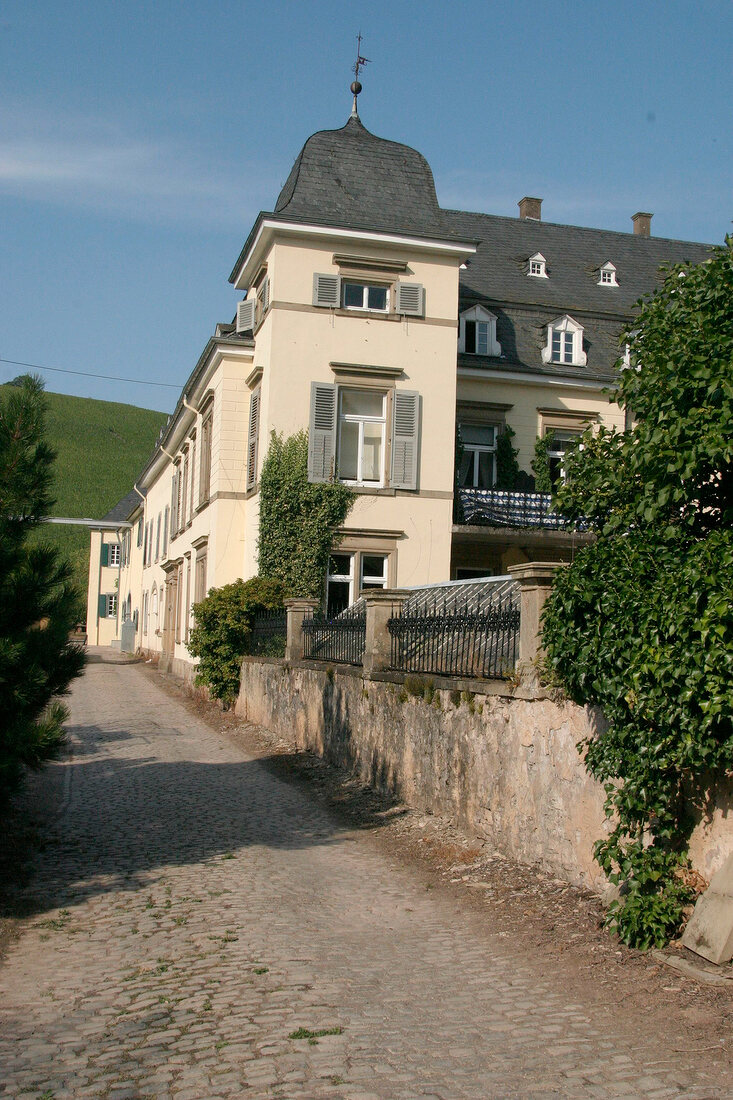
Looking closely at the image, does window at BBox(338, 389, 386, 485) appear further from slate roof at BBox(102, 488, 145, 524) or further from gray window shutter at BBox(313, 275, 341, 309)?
slate roof at BBox(102, 488, 145, 524)

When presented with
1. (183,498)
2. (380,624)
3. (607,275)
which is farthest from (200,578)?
(380,624)

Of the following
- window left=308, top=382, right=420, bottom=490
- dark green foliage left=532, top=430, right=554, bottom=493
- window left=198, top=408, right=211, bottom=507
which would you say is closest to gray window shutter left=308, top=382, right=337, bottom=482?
window left=308, top=382, right=420, bottom=490

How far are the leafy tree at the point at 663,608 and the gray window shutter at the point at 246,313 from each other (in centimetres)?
1854

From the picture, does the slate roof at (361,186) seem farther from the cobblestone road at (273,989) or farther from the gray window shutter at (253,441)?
the cobblestone road at (273,989)

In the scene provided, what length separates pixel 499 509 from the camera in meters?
23.3

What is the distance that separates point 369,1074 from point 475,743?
4593 millimetres

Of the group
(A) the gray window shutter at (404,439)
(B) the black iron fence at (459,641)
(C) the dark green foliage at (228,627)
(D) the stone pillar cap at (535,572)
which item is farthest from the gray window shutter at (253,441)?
(D) the stone pillar cap at (535,572)

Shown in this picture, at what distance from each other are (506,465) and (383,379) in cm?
456

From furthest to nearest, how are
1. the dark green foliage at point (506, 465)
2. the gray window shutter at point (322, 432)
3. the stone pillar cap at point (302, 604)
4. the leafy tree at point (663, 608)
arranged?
the dark green foliage at point (506, 465), the gray window shutter at point (322, 432), the stone pillar cap at point (302, 604), the leafy tree at point (663, 608)

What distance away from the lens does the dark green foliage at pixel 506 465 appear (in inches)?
1005

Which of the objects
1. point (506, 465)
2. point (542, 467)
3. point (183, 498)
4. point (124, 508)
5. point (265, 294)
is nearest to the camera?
point (265, 294)

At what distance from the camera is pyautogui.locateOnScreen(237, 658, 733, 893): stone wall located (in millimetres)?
6953

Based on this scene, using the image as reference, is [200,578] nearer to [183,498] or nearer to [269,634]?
[183,498]

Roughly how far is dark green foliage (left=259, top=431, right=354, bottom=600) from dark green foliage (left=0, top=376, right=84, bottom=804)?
13952mm
